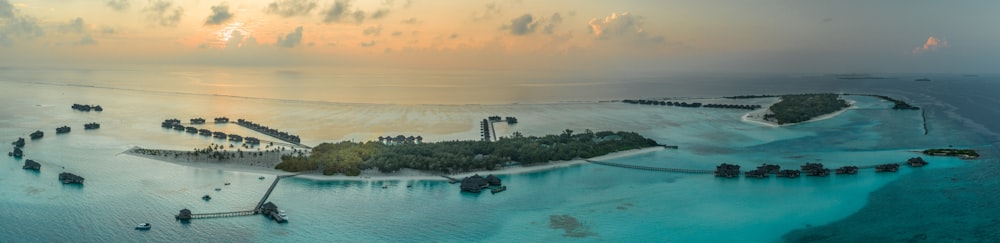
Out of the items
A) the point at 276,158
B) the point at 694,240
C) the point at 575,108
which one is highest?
the point at 575,108

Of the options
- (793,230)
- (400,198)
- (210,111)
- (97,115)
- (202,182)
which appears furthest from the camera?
(210,111)

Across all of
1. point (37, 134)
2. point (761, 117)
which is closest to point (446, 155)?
point (37, 134)

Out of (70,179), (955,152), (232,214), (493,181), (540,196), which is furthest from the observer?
(955,152)

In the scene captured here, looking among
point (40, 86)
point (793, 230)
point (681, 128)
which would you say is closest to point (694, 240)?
point (793, 230)

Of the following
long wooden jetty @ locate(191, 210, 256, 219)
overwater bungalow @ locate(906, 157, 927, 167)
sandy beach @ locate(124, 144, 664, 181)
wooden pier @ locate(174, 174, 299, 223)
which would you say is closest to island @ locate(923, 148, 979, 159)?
overwater bungalow @ locate(906, 157, 927, 167)

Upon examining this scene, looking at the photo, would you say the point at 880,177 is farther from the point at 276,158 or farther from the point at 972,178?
the point at 276,158

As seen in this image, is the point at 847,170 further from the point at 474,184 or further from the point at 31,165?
the point at 31,165

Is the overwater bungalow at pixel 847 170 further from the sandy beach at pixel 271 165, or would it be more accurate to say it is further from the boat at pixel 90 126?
the boat at pixel 90 126
